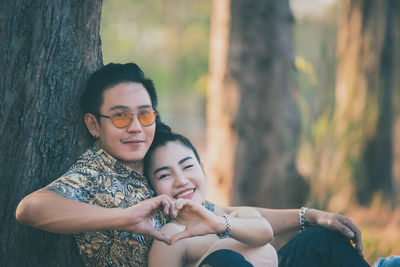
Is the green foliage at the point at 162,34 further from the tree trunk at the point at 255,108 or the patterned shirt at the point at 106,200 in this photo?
the patterned shirt at the point at 106,200

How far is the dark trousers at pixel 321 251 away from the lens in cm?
279

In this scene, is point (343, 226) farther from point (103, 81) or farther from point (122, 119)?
point (103, 81)

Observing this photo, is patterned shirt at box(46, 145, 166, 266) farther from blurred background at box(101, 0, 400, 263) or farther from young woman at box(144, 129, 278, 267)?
blurred background at box(101, 0, 400, 263)

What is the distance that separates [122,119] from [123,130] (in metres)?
0.06

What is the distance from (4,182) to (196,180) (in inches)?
43.5

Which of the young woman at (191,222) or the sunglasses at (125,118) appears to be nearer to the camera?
the young woman at (191,222)

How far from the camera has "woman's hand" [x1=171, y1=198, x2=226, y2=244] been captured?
2.29 meters

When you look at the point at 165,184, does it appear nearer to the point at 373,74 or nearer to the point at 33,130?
the point at 33,130

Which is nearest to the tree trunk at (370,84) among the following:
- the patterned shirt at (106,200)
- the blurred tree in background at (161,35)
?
the patterned shirt at (106,200)

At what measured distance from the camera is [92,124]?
9.06 ft

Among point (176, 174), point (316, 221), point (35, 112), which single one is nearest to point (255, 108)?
point (316, 221)

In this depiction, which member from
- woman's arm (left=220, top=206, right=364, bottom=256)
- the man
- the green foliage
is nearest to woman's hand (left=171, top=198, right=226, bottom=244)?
the man

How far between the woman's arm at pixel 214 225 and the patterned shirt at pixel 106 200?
31cm

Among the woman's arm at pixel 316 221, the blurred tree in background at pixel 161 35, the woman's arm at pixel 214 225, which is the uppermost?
the blurred tree in background at pixel 161 35
